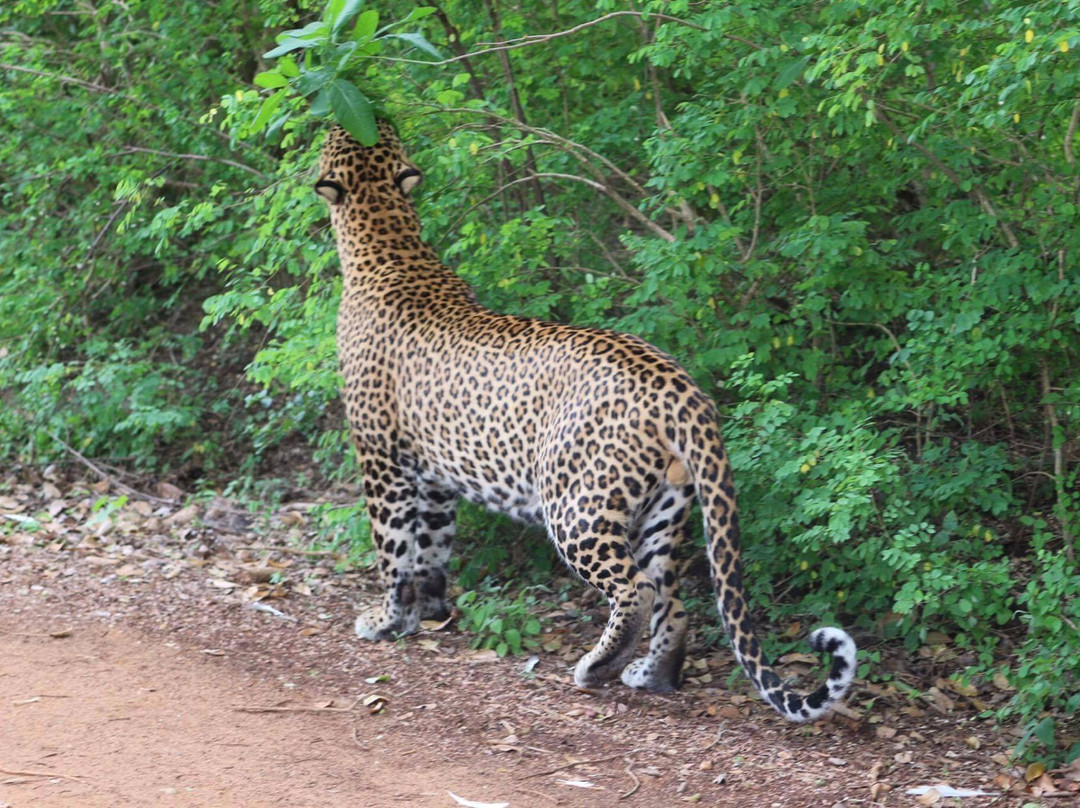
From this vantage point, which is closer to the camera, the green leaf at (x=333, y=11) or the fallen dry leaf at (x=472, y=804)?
the fallen dry leaf at (x=472, y=804)

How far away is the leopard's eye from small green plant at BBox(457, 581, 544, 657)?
7.16 ft

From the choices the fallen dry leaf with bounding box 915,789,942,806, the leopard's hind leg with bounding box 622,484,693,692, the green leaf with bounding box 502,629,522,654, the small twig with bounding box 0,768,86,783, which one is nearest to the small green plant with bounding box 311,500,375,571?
the green leaf with bounding box 502,629,522,654

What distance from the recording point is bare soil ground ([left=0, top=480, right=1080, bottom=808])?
15.0 ft

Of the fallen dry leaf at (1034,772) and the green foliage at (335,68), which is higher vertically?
the green foliage at (335,68)

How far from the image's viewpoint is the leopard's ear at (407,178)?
6.59 m

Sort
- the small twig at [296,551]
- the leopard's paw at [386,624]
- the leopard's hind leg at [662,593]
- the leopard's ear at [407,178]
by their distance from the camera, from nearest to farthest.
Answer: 1. the leopard's hind leg at [662,593]
2. the leopard's paw at [386,624]
3. the leopard's ear at [407,178]
4. the small twig at [296,551]

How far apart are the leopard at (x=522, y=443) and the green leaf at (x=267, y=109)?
2.19 feet

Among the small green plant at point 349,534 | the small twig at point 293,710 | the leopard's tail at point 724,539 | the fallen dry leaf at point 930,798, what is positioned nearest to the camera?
the fallen dry leaf at point 930,798

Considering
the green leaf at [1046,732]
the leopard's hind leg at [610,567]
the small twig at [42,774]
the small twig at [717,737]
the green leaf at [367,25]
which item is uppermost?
the green leaf at [367,25]

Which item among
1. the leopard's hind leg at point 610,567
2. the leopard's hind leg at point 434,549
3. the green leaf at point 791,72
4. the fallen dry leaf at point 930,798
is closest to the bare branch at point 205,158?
the leopard's hind leg at point 434,549

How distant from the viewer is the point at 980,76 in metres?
5.02

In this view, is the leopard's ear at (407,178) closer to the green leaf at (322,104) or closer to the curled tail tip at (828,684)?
the green leaf at (322,104)

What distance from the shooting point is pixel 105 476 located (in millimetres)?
8805

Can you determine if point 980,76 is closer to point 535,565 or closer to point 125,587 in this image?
point 535,565
